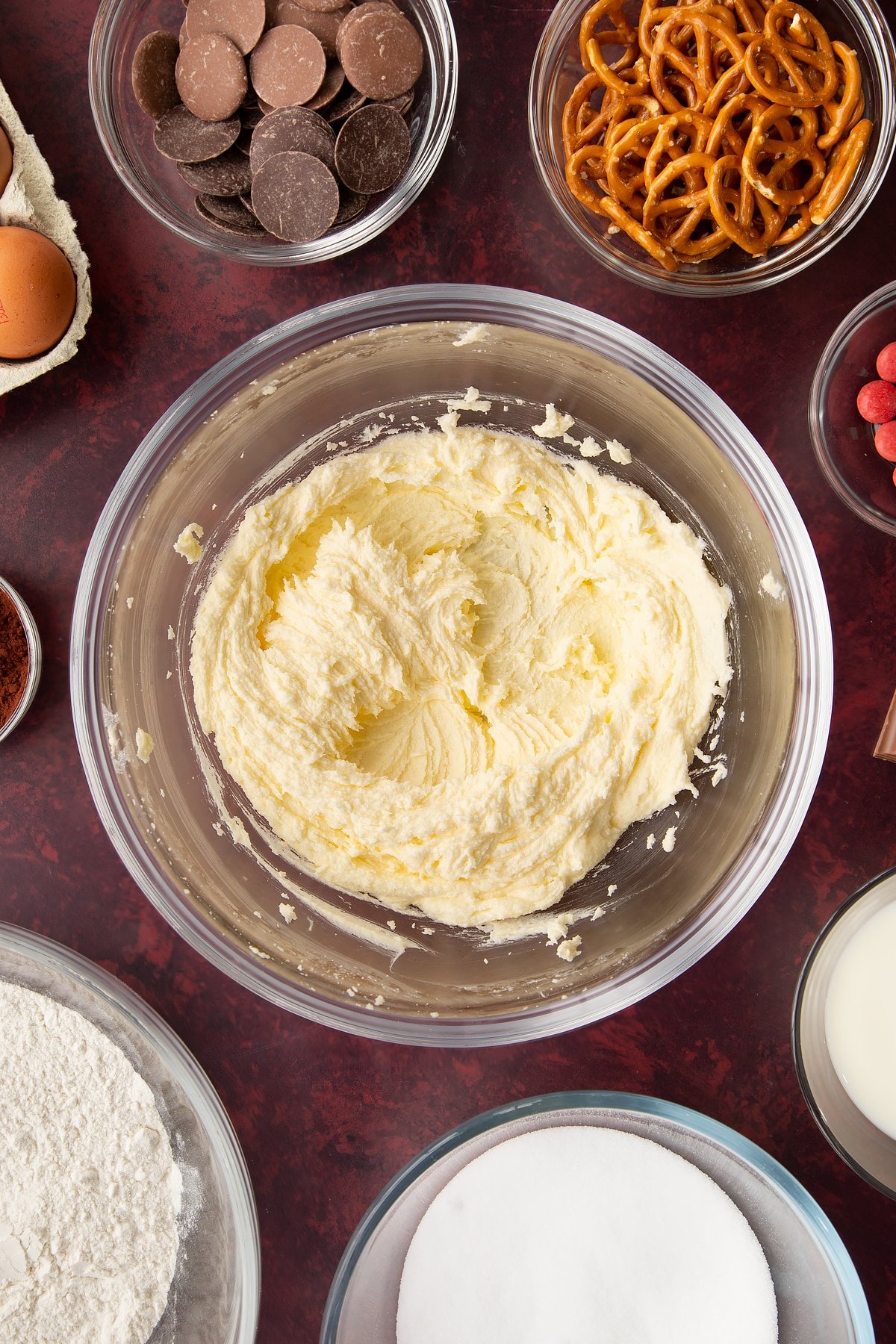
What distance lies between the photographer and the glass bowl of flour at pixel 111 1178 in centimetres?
155

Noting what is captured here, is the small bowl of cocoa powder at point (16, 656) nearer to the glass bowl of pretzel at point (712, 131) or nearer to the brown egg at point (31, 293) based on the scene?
the brown egg at point (31, 293)

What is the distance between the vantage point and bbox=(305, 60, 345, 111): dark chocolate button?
153cm

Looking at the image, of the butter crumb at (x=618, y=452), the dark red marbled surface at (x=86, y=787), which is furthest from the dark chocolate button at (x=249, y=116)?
the butter crumb at (x=618, y=452)

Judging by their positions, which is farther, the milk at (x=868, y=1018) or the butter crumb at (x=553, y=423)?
the butter crumb at (x=553, y=423)

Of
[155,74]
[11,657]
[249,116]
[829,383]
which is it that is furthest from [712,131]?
[11,657]

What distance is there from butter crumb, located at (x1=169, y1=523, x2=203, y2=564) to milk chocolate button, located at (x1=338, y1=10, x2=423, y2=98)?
798 mm

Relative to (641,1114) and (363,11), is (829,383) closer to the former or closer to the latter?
(363,11)

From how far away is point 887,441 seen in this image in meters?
1.58

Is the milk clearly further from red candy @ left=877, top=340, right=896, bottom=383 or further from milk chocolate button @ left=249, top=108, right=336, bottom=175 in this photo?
milk chocolate button @ left=249, top=108, right=336, bottom=175

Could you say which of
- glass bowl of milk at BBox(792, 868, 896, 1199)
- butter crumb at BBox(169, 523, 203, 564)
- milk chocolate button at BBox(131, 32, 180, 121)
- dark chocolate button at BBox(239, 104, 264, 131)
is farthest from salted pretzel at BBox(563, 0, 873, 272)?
glass bowl of milk at BBox(792, 868, 896, 1199)

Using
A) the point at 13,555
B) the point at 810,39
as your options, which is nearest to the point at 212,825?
the point at 13,555

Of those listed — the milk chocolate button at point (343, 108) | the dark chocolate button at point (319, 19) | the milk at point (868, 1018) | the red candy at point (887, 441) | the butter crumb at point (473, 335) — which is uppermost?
the dark chocolate button at point (319, 19)

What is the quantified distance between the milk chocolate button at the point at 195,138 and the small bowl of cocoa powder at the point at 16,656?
0.80 meters

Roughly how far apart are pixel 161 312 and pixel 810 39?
121 cm
